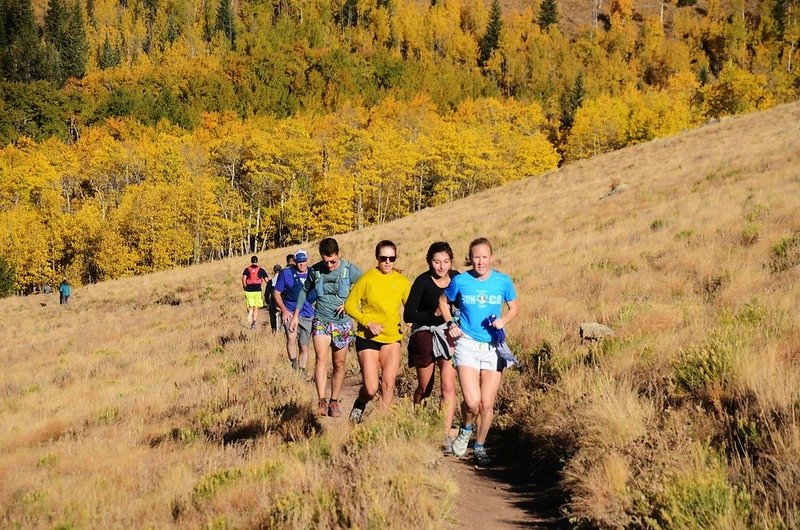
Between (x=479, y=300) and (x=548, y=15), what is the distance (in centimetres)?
16652

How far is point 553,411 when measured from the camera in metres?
5.82

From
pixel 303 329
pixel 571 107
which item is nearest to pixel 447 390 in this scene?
pixel 303 329

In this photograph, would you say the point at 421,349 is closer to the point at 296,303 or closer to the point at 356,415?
the point at 356,415

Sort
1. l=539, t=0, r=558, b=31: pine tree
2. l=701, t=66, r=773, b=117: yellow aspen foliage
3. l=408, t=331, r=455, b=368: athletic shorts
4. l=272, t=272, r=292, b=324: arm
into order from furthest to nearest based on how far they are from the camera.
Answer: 1. l=539, t=0, r=558, b=31: pine tree
2. l=701, t=66, r=773, b=117: yellow aspen foliage
3. l=272, t=272, r=292, b=324: arm
4. l=408, t=331, r=455, b=368: athletic shorts

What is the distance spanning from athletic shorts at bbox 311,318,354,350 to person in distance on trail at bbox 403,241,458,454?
1.04 m

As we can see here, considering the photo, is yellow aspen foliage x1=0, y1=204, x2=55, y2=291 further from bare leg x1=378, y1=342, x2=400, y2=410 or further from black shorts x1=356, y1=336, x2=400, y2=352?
bare leg x1=378, y1=342, x2=400, y2=410

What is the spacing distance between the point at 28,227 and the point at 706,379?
64.9 m

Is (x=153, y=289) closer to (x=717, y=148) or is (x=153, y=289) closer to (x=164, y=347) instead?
(x=164, y=347)

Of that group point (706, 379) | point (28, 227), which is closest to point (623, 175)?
point (706, 379)

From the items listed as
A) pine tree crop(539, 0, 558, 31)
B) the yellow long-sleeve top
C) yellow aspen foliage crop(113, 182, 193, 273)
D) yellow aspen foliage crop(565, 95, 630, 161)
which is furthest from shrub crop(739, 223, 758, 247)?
pine tree crop(539, 0, 558, 31)

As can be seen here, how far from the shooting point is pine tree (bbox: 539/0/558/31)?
152m

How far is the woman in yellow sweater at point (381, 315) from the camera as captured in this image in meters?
5.84

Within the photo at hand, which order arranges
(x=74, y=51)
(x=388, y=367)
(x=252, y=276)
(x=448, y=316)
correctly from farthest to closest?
(x=74, y=51) < (x=252, y=276) < (x=388, y=367) < (x=448, y=316)

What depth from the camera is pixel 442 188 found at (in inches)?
2366
